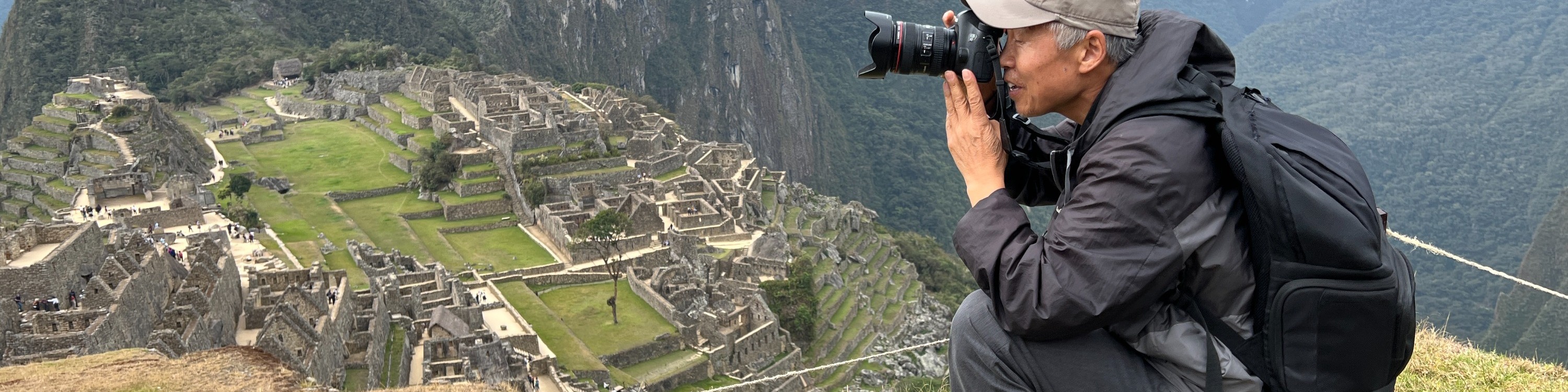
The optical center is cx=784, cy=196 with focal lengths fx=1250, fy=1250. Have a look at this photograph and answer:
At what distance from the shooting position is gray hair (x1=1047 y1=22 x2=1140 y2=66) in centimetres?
311

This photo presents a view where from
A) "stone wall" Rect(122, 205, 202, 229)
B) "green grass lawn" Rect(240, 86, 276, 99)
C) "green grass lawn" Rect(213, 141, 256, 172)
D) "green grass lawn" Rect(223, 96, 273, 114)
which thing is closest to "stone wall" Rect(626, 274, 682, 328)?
"stone wall" Rect(122, 205, 202, 229)

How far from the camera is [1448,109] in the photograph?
57.9m

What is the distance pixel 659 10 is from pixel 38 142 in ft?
284

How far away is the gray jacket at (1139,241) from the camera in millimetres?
2840

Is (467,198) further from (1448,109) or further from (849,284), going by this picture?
(1448,109)

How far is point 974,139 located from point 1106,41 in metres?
0.42

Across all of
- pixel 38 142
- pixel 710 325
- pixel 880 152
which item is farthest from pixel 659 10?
pixel 710 325

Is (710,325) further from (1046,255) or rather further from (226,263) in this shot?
(1046,255)

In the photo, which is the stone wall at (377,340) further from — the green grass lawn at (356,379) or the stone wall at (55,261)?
the stone wall at (55,261)

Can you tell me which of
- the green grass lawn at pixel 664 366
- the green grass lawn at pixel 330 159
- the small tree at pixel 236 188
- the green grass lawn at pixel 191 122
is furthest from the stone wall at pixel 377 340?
the green grass lawn at pixel 191 122

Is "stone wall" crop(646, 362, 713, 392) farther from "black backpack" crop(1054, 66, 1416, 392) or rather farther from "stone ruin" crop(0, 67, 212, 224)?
"black backpack" crop(1054, 66, 1416, 392)

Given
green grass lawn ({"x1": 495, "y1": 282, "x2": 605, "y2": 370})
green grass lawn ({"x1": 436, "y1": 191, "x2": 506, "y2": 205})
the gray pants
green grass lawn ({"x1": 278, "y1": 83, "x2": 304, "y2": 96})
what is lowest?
green grass lawn ({"x1": 278, "y1": 83, "x2": 304, "y2": 96})

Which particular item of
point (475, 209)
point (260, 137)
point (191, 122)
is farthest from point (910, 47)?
point (191, 122)

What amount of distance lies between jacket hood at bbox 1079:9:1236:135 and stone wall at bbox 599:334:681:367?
16.6 metres
